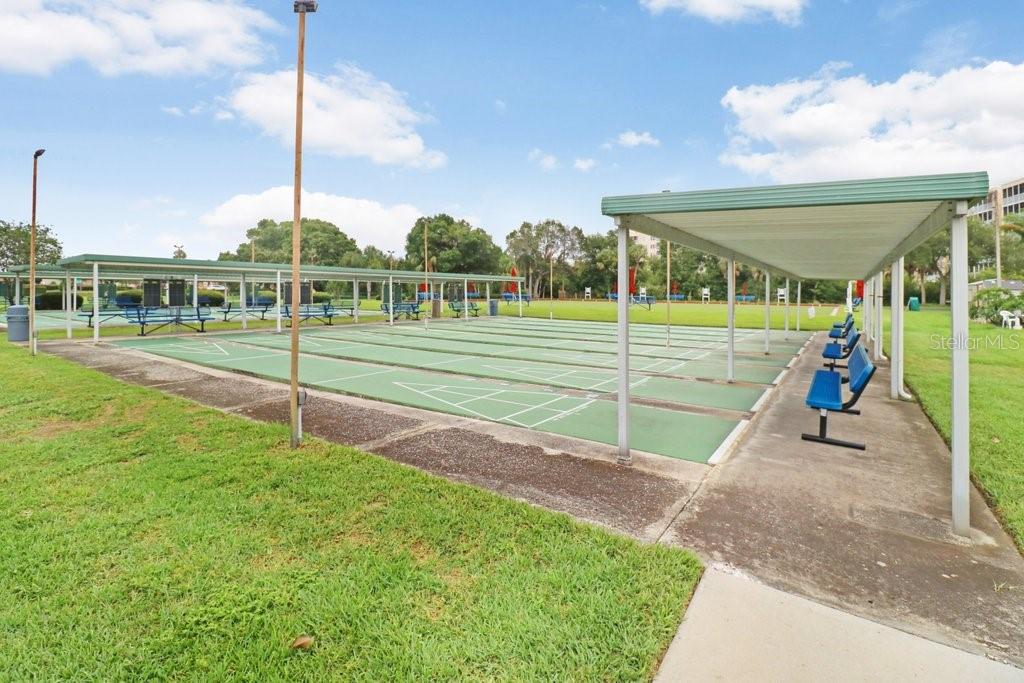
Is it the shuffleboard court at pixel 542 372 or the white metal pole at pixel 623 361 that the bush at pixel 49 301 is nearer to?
the shuffleboard court at pixel 542 372

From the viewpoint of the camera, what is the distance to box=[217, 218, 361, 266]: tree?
69.9 m

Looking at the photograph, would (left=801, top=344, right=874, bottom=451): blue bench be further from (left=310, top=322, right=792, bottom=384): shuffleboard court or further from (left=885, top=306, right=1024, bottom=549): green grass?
(left=310, top=322, right=792, bottom=384): shuffleboard court

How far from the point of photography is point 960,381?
142 inches

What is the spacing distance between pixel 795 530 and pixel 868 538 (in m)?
0.48

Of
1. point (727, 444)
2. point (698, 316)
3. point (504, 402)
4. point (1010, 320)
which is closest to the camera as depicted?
point (727, 444)

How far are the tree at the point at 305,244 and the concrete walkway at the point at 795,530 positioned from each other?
211 ft

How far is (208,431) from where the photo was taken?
6000 mm

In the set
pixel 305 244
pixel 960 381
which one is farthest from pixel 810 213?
pixel 305 244

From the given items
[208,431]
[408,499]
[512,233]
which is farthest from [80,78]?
[512,233]

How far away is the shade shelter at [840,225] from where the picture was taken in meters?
3.58

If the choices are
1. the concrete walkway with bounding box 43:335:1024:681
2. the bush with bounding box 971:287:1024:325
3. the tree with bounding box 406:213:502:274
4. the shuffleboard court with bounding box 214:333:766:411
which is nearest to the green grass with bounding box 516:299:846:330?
the bush with bounding box 971:287:1024:325

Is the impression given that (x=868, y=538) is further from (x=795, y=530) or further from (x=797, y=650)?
(x=797, y=650)

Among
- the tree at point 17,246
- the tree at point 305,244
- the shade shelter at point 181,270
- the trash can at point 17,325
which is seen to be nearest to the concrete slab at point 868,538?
the shade shelter at point 181,270

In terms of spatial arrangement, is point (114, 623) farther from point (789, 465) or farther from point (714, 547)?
point (789, 465)
